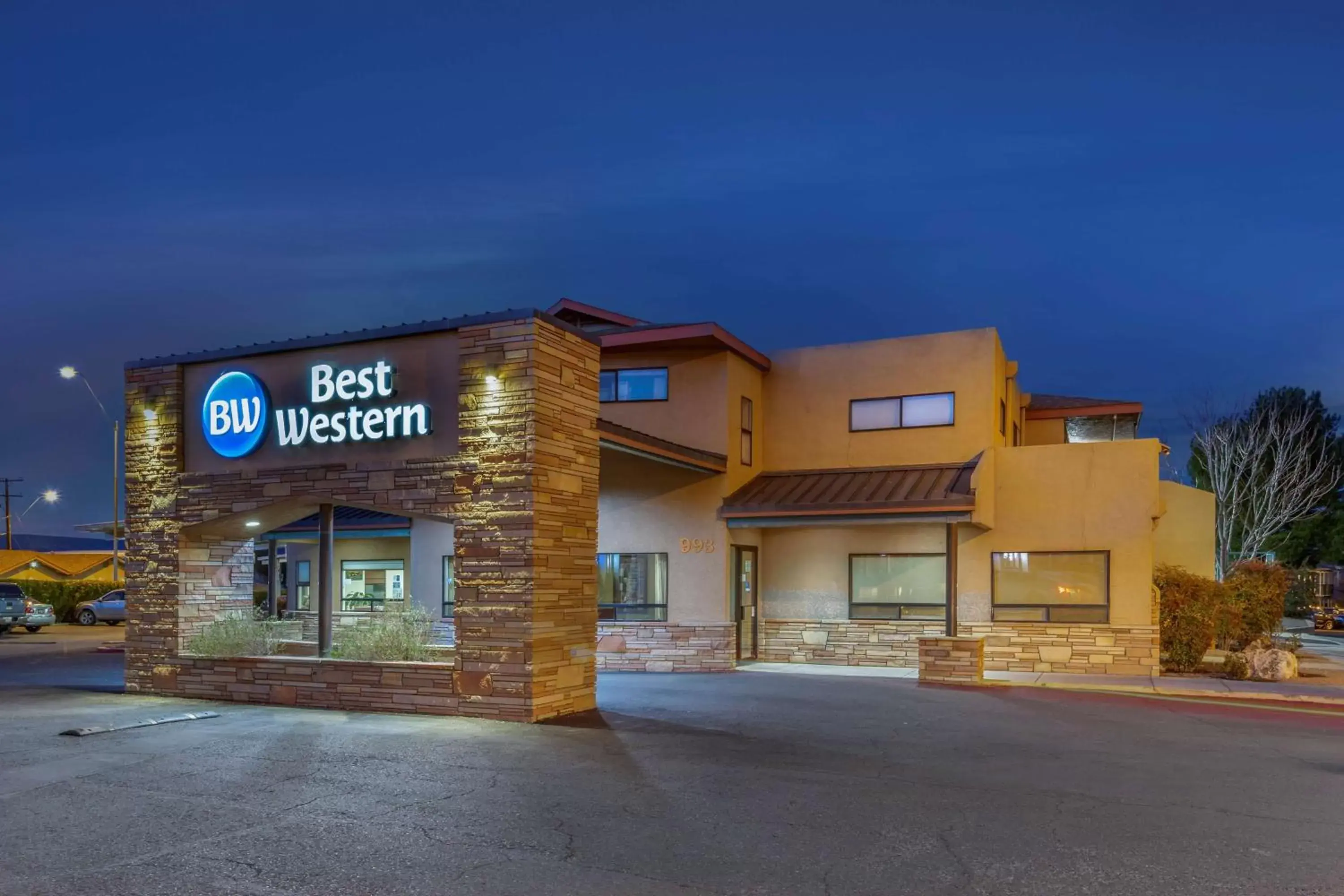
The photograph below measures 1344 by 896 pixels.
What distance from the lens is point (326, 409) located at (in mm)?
13930

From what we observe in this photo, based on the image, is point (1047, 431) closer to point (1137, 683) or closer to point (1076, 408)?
point (1076, 408)

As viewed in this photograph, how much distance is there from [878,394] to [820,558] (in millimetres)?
3463

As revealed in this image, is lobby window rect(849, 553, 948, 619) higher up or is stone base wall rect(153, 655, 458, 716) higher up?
lobby window rect(849, 553, 948, 619)

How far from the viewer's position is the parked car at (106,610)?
35.2m

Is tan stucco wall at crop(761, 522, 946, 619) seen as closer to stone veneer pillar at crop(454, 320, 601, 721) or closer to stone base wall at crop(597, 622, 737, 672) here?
stone base wall at crop(597, 622, 737, 672)

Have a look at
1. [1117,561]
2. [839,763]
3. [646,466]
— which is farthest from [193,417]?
[1117,561]

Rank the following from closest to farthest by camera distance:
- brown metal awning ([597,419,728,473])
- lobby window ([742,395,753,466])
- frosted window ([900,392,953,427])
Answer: brown metal awning ([597,419,728,473])
frosted window ([900,392,953,427])
lobby window ([742,395,753,466])

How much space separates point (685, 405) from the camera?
66.3 ft

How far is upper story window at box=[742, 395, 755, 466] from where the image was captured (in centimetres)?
2088

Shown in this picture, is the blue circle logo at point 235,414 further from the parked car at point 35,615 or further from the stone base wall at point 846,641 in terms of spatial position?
the parked car at point 35,615

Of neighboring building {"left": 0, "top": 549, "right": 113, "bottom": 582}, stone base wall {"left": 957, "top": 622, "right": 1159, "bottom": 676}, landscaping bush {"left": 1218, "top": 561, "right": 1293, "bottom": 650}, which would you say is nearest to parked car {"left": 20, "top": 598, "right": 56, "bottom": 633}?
neighboring building {"left": 0, "top": 549, "right": 113, "bottom": 582}

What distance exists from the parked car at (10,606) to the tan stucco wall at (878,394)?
24.2 metres

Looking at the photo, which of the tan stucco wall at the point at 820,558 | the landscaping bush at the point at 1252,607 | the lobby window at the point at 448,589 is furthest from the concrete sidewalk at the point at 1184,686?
the lobby window at the point at 448,589

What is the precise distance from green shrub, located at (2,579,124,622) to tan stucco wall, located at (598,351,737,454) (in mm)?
26123
